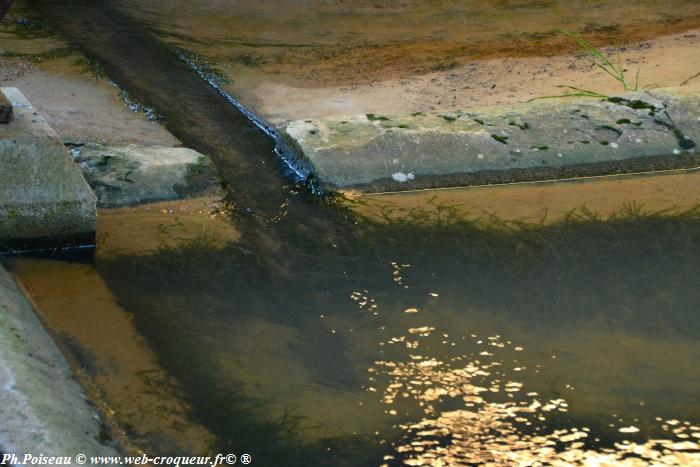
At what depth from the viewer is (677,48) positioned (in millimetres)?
6812

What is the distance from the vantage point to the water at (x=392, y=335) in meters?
3.01

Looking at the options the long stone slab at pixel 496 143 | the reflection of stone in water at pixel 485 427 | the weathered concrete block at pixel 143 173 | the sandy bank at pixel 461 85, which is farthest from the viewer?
the sandy bank at pixel 461 85

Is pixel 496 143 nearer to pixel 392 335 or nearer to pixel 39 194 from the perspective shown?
pixel 392 335

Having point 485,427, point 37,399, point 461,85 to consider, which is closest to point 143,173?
point 37,399

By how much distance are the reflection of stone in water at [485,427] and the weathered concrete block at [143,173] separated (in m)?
1.70

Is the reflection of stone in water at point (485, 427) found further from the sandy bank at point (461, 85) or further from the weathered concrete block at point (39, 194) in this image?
the sandy bank at point (461, 85)

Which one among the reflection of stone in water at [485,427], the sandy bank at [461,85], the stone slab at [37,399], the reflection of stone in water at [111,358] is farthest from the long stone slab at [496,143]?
the stone slab at [37,399]

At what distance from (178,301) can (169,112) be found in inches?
95.8

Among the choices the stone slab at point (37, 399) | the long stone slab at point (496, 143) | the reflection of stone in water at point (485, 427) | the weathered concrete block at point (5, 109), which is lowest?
the reflection of stone in water at point (485, 427)

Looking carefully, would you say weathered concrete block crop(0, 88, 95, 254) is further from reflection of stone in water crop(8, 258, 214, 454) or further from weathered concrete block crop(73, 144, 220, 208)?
weathered concrete block crop(73, 144, 220, 208)

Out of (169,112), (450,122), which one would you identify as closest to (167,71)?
(169,112)

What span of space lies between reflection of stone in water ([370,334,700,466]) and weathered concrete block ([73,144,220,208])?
170 cm

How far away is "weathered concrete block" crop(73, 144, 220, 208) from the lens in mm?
4594

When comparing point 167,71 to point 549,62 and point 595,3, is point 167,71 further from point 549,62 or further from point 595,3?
point 595,3
